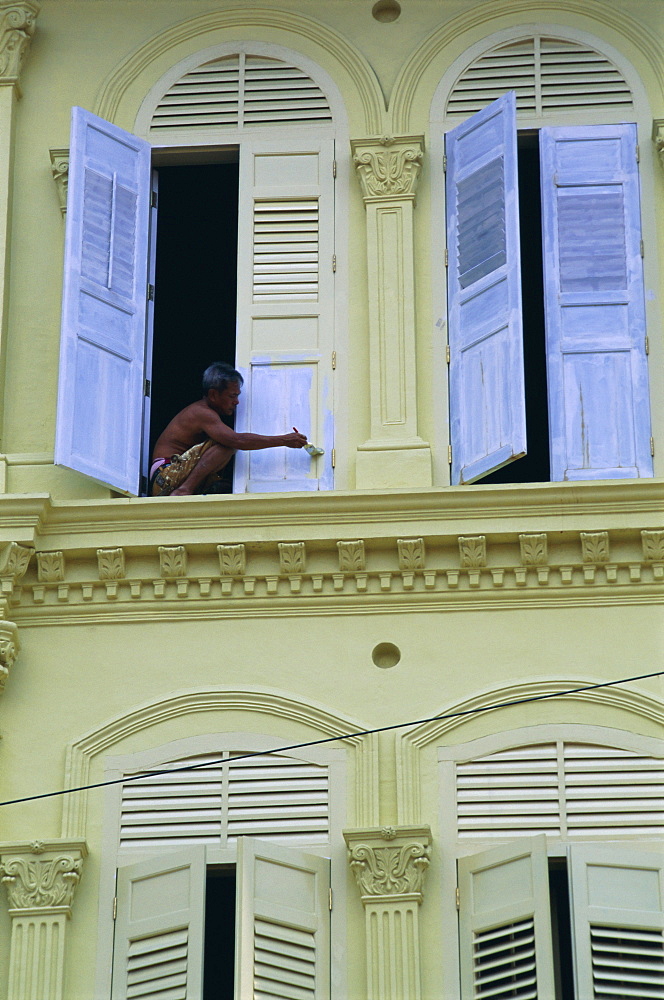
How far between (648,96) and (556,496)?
11.0 ft

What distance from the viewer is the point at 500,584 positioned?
44.1 ft

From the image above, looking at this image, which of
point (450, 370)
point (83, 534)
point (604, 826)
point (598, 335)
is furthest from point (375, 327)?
point (604, 826)

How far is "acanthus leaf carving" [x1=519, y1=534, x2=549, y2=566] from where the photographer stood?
43.9 feet

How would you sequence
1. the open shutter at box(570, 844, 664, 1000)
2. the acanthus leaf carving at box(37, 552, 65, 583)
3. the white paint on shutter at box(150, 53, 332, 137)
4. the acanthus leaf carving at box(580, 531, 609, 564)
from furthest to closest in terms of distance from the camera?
the white paint on shutter at box(150, 53, 332, 137), the acanthus leaf carving at box(37, 552, 65, 583), the acanthus leaf carving at box(580, 531, 609, 564), the open shutter at box(570, 844, 664, 1000)

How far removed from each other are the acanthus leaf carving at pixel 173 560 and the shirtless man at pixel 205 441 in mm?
583

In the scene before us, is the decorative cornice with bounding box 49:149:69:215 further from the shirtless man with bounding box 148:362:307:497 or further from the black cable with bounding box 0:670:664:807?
the black cable with bounding box 0:670:664:807

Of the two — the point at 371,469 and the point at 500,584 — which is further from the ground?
the point at 371,469

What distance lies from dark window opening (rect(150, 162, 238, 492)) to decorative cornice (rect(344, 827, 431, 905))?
5.37 m

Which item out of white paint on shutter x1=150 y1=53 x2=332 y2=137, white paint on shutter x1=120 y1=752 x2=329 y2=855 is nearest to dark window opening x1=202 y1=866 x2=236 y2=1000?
white paint on shutter x1=120 y1=752 x2=329 y2=855

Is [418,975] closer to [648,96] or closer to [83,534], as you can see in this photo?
[83,534]

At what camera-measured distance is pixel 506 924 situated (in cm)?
1238

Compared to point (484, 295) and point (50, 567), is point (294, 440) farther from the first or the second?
point (50, 567)

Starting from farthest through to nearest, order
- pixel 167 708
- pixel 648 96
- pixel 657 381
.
Answer: pixel 648 96, pixel 657 381, pixel 167 708

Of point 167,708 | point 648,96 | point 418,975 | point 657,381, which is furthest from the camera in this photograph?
point 648,96
